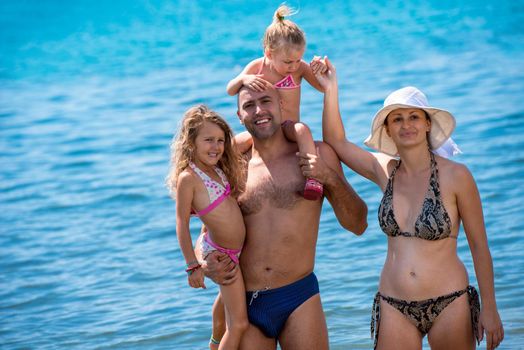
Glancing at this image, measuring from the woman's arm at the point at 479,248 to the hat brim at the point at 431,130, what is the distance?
181 millimetres

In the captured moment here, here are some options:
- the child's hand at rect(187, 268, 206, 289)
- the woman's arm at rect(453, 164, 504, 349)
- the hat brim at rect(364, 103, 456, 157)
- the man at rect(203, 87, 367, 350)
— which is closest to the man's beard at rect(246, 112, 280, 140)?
the man at rect(203, 87, 367, 350)

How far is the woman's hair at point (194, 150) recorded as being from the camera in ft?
15.5

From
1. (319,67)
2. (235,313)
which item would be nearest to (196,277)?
(235,313)

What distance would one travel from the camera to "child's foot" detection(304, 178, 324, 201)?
461cm

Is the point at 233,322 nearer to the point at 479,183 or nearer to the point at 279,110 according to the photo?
the point at 279,110

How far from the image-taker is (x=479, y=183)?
9.87m

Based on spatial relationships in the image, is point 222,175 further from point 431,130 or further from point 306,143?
point 431,130

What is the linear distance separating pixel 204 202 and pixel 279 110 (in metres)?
0.56

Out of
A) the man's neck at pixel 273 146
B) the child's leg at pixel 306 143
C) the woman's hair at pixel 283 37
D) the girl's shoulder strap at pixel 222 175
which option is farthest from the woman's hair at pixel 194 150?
the woman's hair at pixel 283 37

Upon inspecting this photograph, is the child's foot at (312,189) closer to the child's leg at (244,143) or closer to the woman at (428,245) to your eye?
the woman at (428,245)

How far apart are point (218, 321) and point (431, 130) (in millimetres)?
1477

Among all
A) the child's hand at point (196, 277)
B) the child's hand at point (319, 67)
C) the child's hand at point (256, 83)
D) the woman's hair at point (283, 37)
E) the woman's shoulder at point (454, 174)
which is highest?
the woman's hair at point (283, 37)

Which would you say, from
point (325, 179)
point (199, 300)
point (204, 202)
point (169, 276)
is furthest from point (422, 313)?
point (169, 276)

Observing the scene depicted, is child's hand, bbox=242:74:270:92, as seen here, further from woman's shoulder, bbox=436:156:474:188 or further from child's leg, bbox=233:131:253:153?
woman's shoulder, bbox=436:156:474:188
